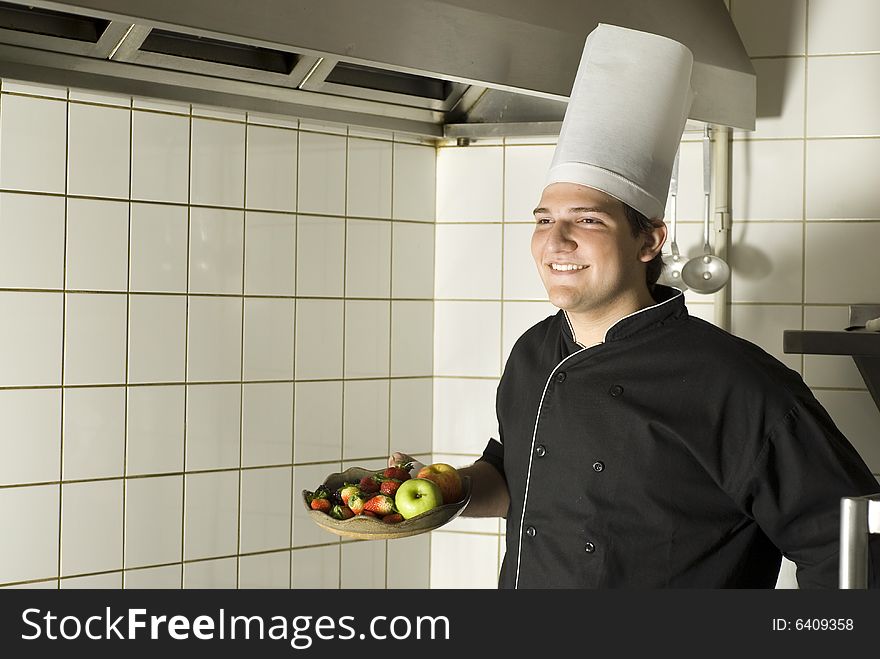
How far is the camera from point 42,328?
5.35 feet

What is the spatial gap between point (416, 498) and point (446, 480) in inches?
3.3

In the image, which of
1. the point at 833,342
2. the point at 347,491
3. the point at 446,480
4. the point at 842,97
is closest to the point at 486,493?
the point at 446,480

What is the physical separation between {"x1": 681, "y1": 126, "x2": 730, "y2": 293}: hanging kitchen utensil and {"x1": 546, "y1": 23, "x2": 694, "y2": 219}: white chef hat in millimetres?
553

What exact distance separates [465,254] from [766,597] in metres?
1.44

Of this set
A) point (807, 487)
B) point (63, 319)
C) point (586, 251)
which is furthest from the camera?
point (63, 319)

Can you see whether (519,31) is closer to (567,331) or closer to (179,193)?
(567,331)

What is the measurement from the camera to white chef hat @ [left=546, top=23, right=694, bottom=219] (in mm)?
1378

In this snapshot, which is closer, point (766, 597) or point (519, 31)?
point (766, 597)

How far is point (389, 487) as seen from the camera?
1.45 m

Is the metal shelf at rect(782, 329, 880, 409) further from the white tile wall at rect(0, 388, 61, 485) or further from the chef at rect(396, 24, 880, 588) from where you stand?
the white tile wall at rect(0, 388, 61, 485)

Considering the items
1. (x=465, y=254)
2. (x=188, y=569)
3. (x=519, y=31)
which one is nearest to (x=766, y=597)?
(x=519, y=31)

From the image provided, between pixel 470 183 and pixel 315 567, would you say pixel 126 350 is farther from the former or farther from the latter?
pixel 470 183

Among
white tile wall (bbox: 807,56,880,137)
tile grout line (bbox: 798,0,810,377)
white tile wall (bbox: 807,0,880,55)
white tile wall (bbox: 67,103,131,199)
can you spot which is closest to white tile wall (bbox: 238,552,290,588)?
white tile wall (bbox: 67,103,131,199)

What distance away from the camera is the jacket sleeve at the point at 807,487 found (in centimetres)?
122
